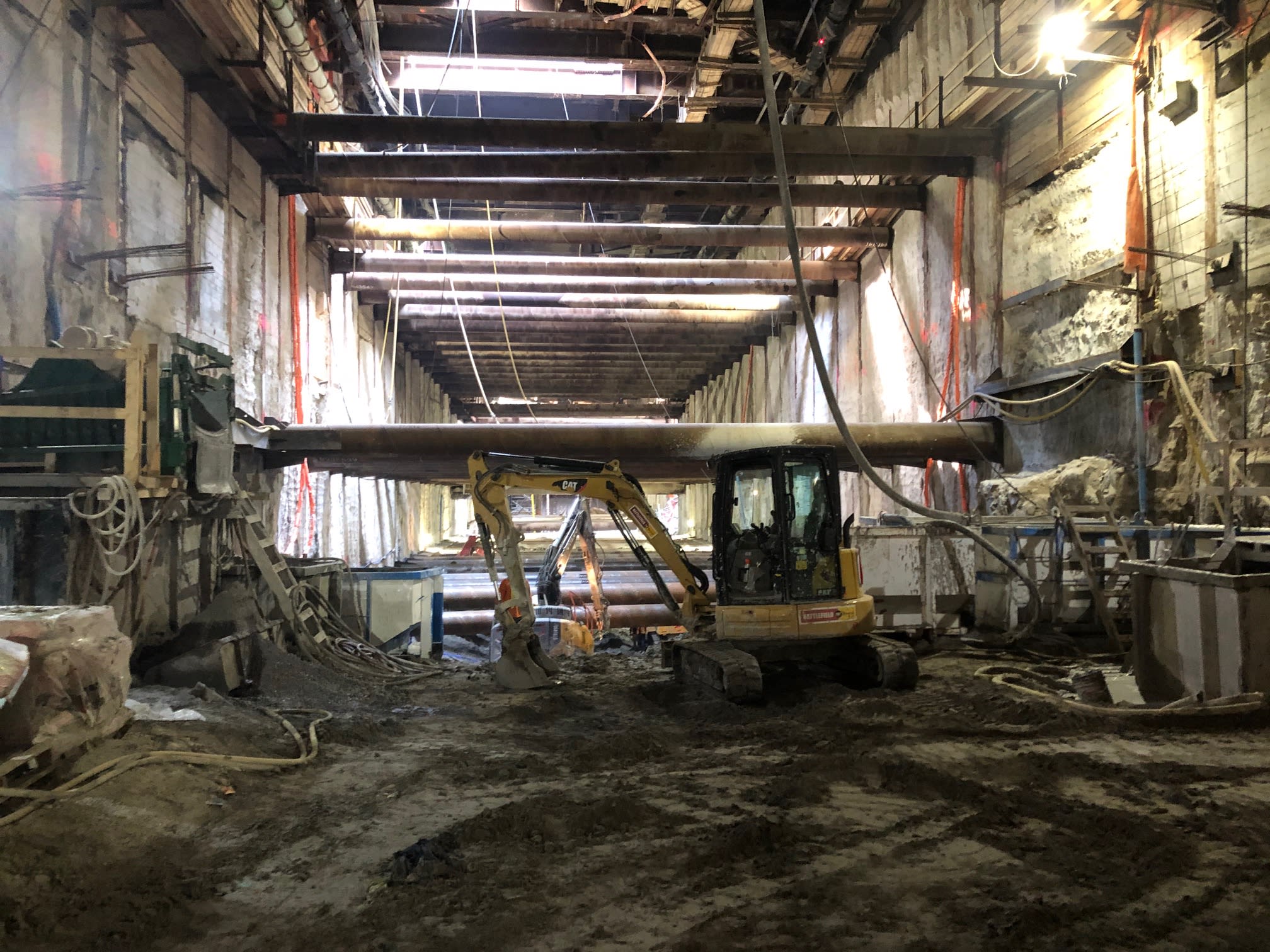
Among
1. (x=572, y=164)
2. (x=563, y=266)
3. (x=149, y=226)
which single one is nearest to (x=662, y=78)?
(x=563, y=266)

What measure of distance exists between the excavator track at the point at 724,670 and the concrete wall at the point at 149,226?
6.46 meters

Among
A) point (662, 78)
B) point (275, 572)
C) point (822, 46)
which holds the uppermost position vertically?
point (662, 78)

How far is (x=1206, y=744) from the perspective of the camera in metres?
5.31

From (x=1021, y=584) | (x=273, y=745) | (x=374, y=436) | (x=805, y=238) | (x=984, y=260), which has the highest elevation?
(x=805, y=238)

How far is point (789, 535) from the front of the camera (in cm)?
749

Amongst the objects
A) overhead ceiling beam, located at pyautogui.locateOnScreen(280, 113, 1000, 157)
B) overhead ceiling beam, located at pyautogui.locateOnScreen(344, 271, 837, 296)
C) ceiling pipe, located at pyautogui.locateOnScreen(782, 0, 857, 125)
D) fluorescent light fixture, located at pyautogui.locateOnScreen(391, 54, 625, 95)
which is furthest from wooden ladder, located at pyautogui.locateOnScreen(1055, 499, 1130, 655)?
fluorescent light fixture, located at pyautogui.locateOnScreen(391, 54, 625, 95)

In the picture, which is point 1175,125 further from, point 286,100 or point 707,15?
point 286,100

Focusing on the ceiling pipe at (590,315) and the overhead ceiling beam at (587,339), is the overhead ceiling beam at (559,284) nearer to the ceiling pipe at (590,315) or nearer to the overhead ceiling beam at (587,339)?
the ceiling pipe at (590,315)

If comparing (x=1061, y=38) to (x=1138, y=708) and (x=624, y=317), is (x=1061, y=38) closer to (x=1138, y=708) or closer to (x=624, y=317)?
(x=1138, y=708)

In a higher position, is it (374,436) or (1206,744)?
(374,436)

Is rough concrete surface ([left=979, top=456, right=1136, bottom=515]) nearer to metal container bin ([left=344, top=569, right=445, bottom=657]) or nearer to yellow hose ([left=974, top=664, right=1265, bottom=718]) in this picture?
yellow hose ([left=974, top=664, right=1265, bottom=718])

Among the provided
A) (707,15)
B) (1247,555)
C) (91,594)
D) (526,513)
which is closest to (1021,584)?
(1247,555)

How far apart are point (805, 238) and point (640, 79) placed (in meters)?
5.01

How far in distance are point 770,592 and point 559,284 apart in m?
10.7
